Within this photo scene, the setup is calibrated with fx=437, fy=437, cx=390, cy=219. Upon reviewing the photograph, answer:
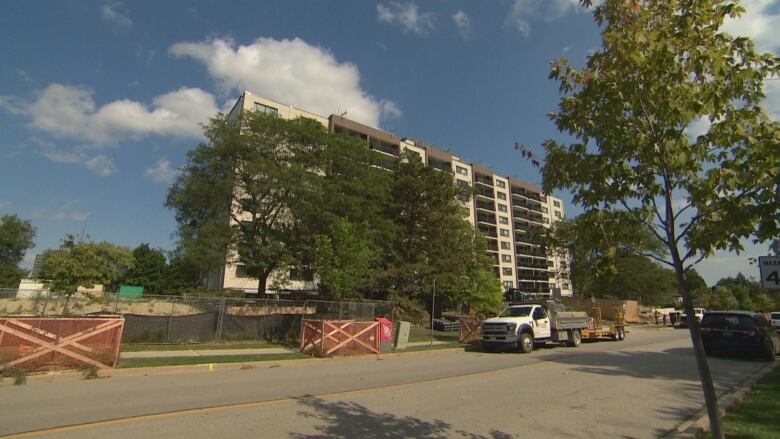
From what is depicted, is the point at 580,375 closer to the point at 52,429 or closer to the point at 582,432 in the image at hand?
the point at 582,432

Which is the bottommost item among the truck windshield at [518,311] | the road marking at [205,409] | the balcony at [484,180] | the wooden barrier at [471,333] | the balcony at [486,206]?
the road marking at [205,409]

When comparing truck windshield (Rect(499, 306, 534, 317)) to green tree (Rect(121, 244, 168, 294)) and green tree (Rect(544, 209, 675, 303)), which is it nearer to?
green tree (Rect(544, 209, 675, 303))

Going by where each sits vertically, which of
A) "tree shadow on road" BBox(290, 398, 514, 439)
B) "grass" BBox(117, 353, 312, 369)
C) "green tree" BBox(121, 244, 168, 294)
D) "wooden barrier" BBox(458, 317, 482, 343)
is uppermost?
"green tree" BBox(121, 244, 168, 294)

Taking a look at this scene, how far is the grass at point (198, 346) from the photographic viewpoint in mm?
16969

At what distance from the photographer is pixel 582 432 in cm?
670

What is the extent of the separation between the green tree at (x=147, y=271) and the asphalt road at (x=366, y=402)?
205 ft

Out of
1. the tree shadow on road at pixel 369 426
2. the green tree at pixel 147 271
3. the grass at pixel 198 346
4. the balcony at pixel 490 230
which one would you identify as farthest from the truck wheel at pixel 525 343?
the balcony at pixel 490 230

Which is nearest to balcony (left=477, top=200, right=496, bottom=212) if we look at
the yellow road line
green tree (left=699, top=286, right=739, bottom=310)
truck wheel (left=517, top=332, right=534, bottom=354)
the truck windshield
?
green tree (left=699, top=286, right=739, bottom=310)

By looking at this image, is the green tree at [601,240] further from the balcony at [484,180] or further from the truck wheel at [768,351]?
the balcony at [484,180]

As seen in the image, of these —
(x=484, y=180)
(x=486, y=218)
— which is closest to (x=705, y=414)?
(x=486, y=218)

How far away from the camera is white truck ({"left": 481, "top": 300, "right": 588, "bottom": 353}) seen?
63.5ft

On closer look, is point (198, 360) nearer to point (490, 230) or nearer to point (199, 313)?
point (199, 313)

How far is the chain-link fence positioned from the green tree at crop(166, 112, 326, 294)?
9954 mm

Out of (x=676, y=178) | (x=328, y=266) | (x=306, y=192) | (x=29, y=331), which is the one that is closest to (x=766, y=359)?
(x=676, y=178)
